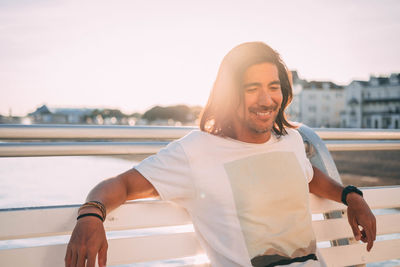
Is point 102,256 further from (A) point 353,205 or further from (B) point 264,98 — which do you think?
(A) point 353,205

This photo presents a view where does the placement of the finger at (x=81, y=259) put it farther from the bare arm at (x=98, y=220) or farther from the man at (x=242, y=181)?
the man at (x=242, y=181)

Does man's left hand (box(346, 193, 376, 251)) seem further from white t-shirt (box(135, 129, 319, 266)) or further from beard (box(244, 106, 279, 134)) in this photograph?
beard (box(244, 106, 279, 134))

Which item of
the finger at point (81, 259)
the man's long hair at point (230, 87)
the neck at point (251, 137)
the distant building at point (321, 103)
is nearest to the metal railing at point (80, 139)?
the man's long hair at point (230, 87)

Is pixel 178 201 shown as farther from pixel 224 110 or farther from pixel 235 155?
pixel 224 110

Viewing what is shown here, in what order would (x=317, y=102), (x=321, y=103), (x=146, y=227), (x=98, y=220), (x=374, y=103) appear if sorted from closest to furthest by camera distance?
(x=98, y=220), (x=146, y=227), (x=374, y=103), (x=317, y=102), (x=321, y=103)

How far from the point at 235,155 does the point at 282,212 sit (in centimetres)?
32

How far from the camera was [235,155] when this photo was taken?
5.75 feet

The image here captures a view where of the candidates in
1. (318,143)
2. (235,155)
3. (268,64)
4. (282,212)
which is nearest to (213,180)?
(235,155)

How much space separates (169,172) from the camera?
1623 mm

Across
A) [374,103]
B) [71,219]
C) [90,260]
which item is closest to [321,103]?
[374,103]

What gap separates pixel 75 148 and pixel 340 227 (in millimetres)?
1385

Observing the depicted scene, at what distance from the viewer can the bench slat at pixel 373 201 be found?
2.04 m

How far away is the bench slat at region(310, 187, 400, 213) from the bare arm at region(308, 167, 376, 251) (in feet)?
0.22

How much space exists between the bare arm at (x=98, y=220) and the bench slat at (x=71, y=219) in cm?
8
